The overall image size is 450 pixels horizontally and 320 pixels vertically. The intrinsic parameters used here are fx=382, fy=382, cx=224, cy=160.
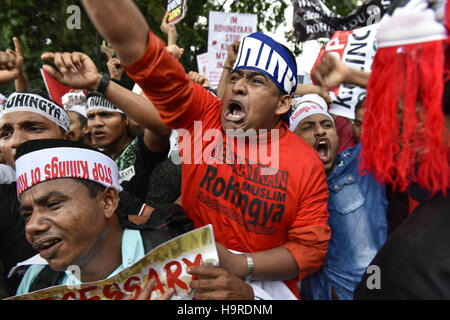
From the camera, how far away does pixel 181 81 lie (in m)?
1.95

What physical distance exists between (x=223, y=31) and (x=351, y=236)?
4749mm

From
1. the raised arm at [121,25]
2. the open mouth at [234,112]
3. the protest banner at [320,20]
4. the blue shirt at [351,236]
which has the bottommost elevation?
the blue shirt at [351,236]

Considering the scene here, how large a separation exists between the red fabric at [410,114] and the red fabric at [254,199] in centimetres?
74

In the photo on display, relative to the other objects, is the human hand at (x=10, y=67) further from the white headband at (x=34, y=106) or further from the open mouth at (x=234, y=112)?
the open mouth at (x=234, y=112)

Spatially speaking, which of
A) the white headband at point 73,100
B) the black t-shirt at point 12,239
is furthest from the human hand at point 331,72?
the white headband at point 73,100

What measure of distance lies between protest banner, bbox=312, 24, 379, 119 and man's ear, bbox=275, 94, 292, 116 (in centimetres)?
100

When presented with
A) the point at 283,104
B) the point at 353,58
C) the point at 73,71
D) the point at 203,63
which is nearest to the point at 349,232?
the point at 283,104

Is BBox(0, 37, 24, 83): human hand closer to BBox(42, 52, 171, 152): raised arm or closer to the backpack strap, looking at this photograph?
BBox(42, 52, 171, 152): raised arm

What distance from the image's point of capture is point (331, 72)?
5.13ft

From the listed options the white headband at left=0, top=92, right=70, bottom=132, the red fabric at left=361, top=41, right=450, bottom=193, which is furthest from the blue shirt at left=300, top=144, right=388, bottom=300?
the white headband at left=0, top=92, right=70, bottom=132

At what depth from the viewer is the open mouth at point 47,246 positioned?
175 centimetres

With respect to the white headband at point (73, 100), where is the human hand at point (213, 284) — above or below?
below

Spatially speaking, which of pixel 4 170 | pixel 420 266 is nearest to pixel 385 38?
pixel 420 266
